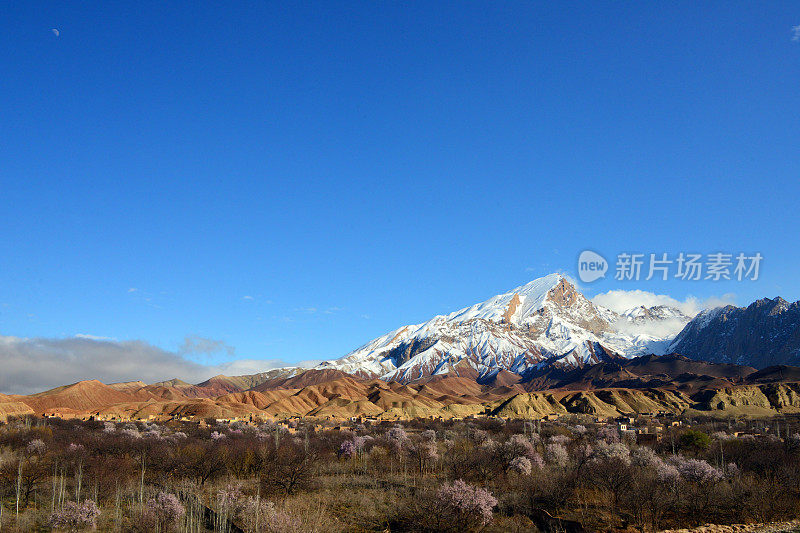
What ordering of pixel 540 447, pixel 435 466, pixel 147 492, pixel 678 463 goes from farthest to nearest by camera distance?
1. pixel 540 447
2. pixel 435 466
3. pixel 678 463
4. pixel 147 492

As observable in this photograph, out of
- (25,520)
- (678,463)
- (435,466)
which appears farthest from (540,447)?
(25,520)

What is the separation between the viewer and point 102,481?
99.0 ft

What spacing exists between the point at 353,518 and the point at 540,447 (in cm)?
3129

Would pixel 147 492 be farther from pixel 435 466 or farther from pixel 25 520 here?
pixel 435 466

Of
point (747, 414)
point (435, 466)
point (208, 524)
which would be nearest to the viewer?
point (208, 524)

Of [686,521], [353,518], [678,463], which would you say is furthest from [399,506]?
[678,463]

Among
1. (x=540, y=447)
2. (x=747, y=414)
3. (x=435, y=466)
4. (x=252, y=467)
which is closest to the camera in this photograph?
(x=252, y=467)

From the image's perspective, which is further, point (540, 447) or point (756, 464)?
point (540, 447)

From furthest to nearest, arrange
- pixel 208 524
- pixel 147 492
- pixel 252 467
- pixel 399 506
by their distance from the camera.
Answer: pixel 252 467, pixel 147 492, pixel 399 506, pixel 208 524

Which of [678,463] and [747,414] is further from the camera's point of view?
[747,414]

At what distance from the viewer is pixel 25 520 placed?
22641 mm

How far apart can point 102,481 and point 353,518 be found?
1590cm

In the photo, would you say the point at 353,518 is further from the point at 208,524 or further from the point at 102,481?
the point at 102,481

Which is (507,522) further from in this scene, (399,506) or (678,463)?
(678,463)
